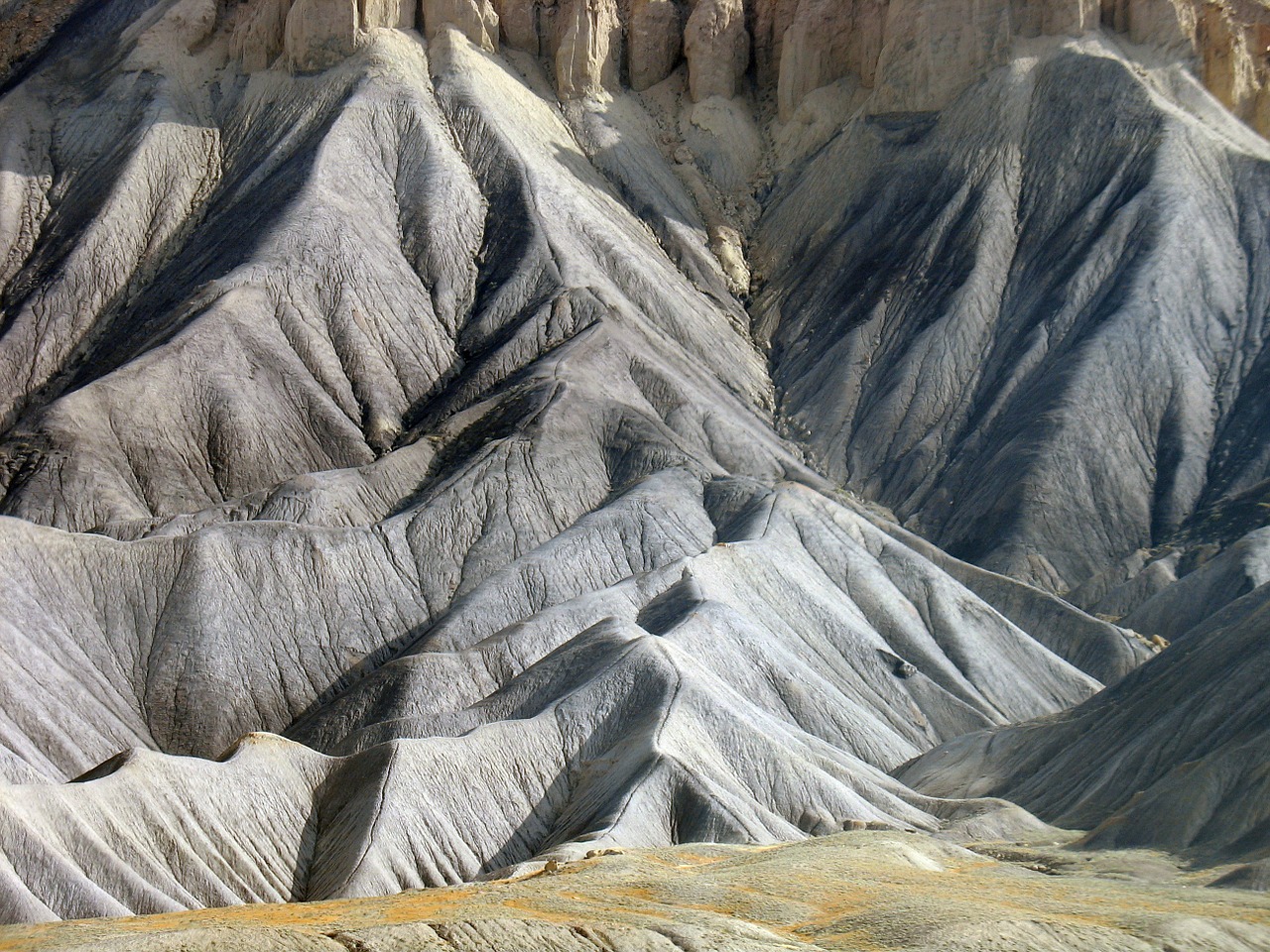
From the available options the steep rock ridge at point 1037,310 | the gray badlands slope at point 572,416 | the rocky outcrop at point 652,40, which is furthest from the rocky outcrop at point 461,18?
the steep rock ridge at point 1037,310

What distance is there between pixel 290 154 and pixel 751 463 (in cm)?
2926

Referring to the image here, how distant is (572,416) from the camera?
73.9 metres

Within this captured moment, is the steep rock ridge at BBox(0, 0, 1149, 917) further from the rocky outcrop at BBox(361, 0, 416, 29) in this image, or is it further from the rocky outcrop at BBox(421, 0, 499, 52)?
the rocky outcrop at BBox(361, 0, 416, 29)

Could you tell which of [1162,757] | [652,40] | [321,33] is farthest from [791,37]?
[1162,757]

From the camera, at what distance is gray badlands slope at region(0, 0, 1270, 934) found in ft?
154

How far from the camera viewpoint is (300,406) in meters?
75.7

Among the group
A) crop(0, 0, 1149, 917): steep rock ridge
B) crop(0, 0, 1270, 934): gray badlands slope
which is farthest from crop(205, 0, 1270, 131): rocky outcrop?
crop(0, 0, 1149, 917): steep rock ridge

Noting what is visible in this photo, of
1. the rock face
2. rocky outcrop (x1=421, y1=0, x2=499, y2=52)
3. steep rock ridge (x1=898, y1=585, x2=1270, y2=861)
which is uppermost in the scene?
rocky outcrop (x1=421, y1=0, x2=499, y2=52)

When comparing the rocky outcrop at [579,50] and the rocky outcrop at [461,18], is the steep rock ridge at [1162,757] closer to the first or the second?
the rocky outcrop at [579,50]

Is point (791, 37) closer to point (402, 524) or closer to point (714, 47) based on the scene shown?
point (714, 47)

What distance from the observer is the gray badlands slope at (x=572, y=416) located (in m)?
46.9

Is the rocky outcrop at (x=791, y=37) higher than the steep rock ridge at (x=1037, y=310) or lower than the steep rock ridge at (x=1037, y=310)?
higher

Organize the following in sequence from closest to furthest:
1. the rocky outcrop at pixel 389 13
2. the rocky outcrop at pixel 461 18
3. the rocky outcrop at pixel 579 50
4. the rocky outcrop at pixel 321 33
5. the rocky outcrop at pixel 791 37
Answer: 1. the rocky outcrop at pixel 791 37
2. the rocky outcrop at pixel 321 33
3. the rocky outcrop at pixel 389 13
4. the rocky outcrop at pixel 461 18
5. the rocky outcrop at pixel 579 50

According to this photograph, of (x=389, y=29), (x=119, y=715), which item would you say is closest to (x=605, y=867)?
(x=119, y=715)
